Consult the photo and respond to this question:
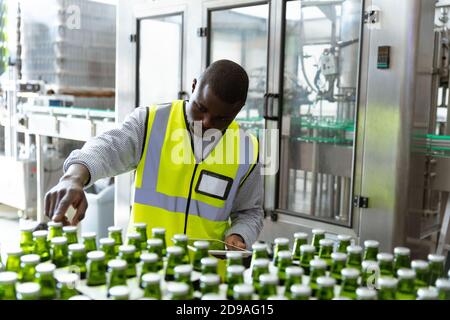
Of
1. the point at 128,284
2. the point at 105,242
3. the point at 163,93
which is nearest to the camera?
the point at 128,284

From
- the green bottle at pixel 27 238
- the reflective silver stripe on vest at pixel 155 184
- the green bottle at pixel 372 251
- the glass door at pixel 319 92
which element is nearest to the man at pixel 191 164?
the reflective silver stripe on vest at pixel 155 184

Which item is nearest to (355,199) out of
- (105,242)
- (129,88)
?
(105,242)

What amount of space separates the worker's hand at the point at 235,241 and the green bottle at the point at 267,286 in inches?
21.6

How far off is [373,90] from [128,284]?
181 centimetres

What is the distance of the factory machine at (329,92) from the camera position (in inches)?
93.1

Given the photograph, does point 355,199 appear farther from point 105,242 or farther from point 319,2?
point 105,242

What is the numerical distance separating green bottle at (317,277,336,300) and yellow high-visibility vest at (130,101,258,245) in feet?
2.53

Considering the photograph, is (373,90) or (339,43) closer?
(373,90)

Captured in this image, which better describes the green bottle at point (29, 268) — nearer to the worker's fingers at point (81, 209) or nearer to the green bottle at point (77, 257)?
the green bottle at point (77, 257)

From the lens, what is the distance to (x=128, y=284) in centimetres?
99

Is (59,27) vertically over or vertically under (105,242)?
over

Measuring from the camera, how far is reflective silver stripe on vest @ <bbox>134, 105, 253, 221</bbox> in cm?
168

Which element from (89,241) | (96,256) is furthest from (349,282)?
(89,241)

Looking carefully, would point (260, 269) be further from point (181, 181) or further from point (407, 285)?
point (181, 181)
